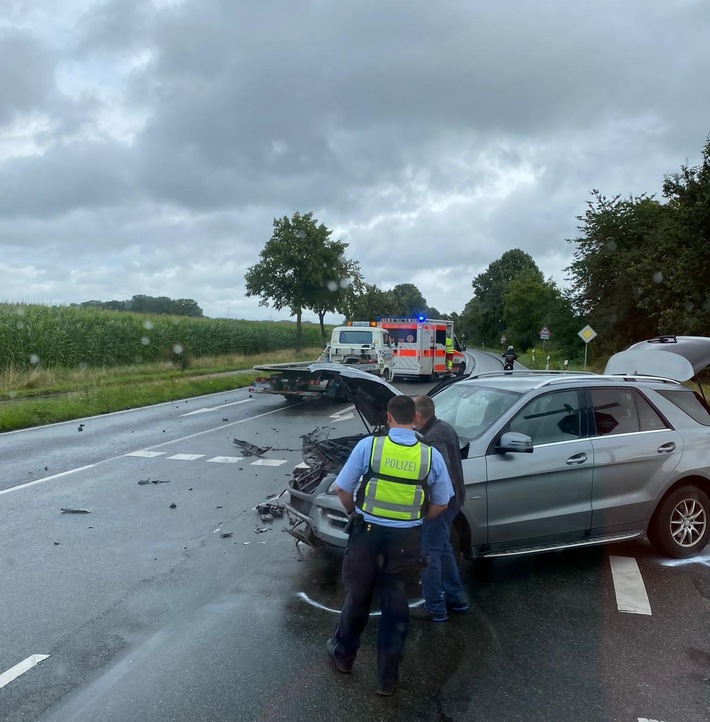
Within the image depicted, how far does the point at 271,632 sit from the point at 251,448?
6876 mm

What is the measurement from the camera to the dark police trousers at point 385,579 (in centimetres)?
364

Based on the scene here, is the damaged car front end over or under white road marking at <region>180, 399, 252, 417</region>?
over

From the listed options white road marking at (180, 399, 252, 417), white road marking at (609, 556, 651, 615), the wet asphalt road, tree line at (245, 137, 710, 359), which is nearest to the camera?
the wet asphalt road

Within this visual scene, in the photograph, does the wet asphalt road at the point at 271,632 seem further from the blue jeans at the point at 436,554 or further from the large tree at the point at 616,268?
the large tree at the point at 616,268

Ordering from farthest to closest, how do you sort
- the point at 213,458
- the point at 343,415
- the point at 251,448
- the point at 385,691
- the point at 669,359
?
the point at 343,415
the point at 251,448
the point at 213,458
the point at 669,359
the point at 385,691

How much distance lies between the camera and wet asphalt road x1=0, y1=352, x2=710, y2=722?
3.52 metres

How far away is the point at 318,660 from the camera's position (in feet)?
13.1

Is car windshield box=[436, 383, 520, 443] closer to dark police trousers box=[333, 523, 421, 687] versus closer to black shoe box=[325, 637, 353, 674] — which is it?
dark police trousers box=[333, 523, 421, 687]

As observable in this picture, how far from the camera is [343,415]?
51.7ft

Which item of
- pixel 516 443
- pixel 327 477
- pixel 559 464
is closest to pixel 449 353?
pixel 559 464

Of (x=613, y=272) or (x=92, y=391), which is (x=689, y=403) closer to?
(x=92, y=391)

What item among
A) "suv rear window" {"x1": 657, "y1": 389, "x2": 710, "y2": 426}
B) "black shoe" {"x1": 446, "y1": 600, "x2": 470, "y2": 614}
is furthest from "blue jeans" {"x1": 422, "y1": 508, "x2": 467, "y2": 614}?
"suv rear window" {"x1": 657, "y1": 389, "x2": 710, "y2": 426}

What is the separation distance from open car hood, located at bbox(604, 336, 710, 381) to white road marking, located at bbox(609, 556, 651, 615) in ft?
7.99

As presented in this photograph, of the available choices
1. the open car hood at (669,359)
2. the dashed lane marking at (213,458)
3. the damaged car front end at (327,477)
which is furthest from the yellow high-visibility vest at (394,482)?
the dashed lane marking at (213,458)
